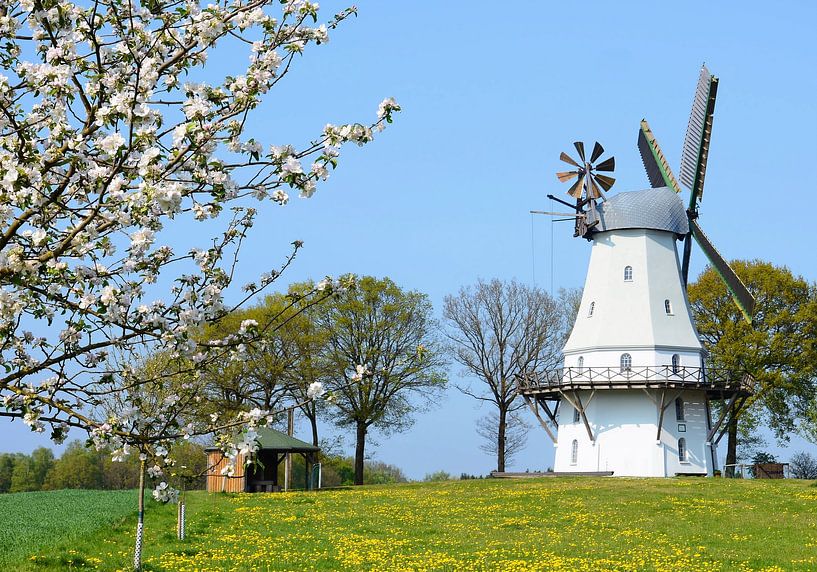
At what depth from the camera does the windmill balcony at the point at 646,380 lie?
47.0 m

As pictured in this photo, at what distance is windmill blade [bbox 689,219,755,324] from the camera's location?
169ft

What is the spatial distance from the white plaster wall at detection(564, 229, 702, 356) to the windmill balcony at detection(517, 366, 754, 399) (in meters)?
1.03

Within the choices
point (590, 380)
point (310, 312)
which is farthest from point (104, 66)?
point (310, 312)

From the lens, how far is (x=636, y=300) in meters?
49.0

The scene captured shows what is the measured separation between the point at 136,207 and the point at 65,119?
1.21 meters

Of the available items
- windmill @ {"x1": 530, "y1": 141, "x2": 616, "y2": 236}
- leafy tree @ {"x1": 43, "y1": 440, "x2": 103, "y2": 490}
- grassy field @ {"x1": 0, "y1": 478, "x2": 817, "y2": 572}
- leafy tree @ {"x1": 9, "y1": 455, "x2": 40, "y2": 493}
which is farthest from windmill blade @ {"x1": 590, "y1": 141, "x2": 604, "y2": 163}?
leafy tree @ {"x1": 9, "y1": 455, "x2": 40, "y2": 493}

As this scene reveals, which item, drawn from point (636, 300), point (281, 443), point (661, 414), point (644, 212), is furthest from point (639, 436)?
point (281, 443)

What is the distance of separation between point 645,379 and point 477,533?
80.5ft

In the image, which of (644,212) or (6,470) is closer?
(644,212)

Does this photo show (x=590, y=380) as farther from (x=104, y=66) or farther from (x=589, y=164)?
(x=104, y=66)

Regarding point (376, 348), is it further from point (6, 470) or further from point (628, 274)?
point (6, 470)

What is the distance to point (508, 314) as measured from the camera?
60438 mm

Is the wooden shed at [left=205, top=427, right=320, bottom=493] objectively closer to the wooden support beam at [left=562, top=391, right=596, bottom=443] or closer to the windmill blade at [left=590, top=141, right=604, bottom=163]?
the wooden support beam at [left=562, top=391, right=596, bottom=443]

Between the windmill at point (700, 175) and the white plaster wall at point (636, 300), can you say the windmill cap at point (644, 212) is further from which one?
the windmill at point (700, 175)
